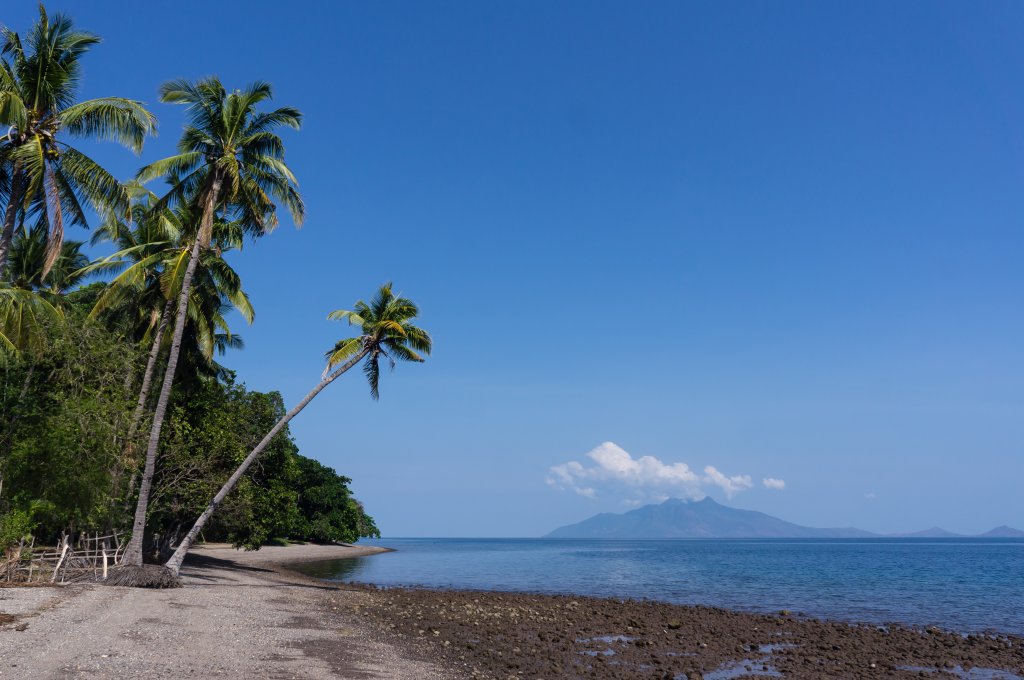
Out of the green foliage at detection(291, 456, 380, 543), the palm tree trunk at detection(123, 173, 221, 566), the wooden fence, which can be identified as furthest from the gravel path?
the green foliage at detection(291, 456, 380, 543)

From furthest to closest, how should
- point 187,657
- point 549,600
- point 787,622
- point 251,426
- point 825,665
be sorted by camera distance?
point 251,426, point 549,600, point 787,622, point 825,665, point 187,657

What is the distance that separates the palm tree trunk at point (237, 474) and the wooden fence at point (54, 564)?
221cm

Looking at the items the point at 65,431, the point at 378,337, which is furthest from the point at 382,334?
the point at 65,431

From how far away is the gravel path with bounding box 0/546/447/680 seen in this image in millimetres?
11586

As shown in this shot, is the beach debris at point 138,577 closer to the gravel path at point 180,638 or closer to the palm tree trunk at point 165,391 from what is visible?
the palm tree trunk at point 165,391

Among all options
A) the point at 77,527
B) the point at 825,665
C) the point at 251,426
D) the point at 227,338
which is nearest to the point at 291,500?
the point at 251,426

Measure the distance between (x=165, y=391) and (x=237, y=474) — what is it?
4365mm

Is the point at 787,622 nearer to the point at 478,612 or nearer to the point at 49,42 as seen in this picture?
Answer: the point at 478,612

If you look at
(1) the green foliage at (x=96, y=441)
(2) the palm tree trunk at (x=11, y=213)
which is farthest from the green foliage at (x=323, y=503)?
(2) the palm tree trunk at (x=11, y=213)

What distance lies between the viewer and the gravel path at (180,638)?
1159 cm

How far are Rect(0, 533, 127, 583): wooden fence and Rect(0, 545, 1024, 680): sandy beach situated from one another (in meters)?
1.64

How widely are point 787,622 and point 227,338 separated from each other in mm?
32041

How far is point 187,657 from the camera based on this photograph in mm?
12664

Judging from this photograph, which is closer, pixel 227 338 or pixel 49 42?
pixel 49 42
